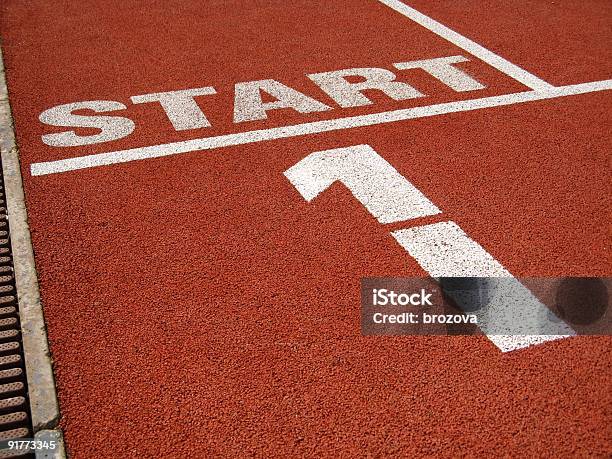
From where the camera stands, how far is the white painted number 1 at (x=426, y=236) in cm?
360

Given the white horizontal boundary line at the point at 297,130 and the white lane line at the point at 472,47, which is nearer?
the white horizontal boundary line at the point at 297,130

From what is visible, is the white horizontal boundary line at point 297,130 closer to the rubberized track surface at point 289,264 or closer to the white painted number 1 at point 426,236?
the rubberized track surface at point 289,264

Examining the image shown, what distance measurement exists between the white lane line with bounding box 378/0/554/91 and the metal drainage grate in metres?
4.93

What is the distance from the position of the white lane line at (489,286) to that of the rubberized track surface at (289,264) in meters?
0.10

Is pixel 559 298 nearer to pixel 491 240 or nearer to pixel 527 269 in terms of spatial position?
pixel 527 269

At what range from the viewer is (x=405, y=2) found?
29.1 feet

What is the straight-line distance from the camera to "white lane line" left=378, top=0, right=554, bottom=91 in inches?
255

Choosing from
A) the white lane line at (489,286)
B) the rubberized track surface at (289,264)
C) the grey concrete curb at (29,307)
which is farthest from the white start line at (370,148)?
the grey concrete curb at (29,307)

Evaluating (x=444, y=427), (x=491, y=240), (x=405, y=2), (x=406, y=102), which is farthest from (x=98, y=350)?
(x=405, y=2)

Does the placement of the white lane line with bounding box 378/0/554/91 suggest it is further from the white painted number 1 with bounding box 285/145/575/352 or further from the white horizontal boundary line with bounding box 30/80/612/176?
the white painted number 1 with bounding box 285/145/575/352

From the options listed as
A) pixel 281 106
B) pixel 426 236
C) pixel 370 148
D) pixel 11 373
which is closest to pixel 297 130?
pixel 281 106

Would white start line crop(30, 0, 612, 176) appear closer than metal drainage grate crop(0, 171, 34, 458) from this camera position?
No

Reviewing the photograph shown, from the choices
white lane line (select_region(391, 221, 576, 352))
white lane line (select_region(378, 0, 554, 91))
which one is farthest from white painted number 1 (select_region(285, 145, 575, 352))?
white lane line (select_region(378, 0, 554, 91))

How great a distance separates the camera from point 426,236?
4262 millimetres
